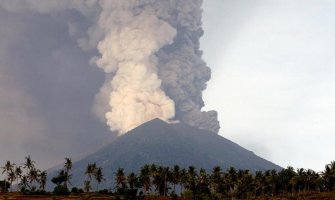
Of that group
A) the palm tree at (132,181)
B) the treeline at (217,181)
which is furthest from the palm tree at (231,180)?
the palm tree at (132,181)

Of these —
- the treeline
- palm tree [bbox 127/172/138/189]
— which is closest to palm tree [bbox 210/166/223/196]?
the treeline

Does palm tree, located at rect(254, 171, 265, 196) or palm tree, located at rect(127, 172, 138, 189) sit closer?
palm tree, located at rect(254, 171, 265, 196)

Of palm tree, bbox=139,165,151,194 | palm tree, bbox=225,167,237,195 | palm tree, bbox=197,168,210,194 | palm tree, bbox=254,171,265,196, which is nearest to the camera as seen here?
palm tree, bbox=225,167,237,195

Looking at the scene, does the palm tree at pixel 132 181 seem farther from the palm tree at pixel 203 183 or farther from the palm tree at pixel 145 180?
the palm tree at pixel 203 183

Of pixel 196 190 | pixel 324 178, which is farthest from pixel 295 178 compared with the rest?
pixel 196 190

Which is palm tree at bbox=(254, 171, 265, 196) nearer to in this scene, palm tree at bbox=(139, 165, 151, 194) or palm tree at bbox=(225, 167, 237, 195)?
palm tree at bbox=(225, 167, 237, 195)

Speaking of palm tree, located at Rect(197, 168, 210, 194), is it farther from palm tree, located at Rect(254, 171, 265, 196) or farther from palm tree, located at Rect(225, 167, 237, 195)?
palm tree, located at Rect(254, 171, 265, 196)

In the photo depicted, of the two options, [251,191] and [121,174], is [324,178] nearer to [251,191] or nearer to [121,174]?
[251,191]

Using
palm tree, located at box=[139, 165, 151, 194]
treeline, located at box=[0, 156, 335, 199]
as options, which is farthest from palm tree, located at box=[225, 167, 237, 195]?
palm tree, located at box=[139, 165, 151, 194]

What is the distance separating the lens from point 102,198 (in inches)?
5792

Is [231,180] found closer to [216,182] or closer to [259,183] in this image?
[216,182]

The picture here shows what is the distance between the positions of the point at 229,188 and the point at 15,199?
77.1 meters

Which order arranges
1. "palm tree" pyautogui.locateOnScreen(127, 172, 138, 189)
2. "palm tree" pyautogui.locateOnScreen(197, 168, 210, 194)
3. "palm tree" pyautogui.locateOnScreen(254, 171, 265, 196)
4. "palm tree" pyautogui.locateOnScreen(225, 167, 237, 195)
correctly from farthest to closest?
"palm tree" pyautogui.locateOnScreen(197, 168, 210, 194)
"palm tree" pyautogui.locateOnScreen(127, 172, 138, 189)
"palm tree" pyautogui.locateOnScreen(254, 171, 265, 196)
"palm tree" pyautogui.locateOnScreen(225, 167, 237, 195)

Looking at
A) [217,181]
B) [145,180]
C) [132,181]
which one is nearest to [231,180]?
[217,181]
